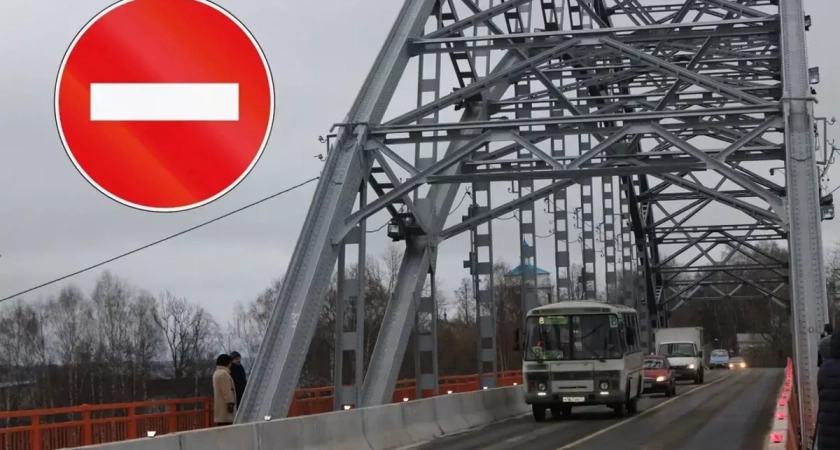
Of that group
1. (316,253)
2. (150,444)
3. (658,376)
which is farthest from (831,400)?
(658,376)

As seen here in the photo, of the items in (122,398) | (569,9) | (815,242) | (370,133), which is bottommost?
(122,398)

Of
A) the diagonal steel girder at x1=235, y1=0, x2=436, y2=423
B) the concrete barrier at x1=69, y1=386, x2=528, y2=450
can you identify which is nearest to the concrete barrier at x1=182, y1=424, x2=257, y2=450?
the concrete barrier at x1=69, y1=386, x2=528, y2=450

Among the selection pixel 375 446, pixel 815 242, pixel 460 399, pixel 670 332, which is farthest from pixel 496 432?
pixel 670 332

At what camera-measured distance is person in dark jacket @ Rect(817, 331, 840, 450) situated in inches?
333

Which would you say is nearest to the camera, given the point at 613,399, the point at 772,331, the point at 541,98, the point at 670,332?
the point at 613,399

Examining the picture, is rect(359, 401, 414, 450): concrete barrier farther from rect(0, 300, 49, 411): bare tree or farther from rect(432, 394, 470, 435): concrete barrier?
rect(0, 300, 49, 411): bare tree

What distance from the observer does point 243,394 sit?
870 inches

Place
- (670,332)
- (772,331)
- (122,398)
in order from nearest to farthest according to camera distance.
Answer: (670,332) < (122,398) < (772,331)

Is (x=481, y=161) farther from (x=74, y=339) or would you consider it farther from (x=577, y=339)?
(x=74, y=339)

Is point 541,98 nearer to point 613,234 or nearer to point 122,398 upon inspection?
point 613,234

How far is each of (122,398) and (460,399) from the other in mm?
46122

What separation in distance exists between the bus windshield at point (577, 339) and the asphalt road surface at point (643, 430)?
5.24 feet

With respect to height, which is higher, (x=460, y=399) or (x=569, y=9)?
(x=569, y=9)

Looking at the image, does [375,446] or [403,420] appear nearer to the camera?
[375,446]
